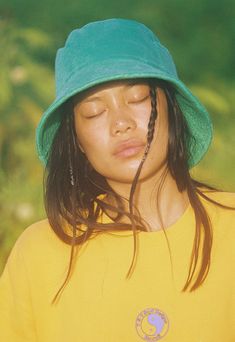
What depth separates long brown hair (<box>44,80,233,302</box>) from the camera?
1791 millimetres

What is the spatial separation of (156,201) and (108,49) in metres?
0.34

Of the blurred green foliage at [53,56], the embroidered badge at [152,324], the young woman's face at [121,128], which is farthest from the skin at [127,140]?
the blurred green foliage at [53,56]

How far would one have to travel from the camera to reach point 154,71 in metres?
1.73

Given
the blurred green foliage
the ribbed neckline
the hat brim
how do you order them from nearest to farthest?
the hat brim < the ribbed neckline < the blurred green foliage

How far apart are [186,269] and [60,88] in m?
0.46

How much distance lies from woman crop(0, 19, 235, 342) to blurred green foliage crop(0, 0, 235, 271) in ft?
4.09

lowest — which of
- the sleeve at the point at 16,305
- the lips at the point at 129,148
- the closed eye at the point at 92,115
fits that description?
the sleeve at the point at 16,305

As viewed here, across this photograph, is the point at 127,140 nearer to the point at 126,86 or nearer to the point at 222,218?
the point at 126,86

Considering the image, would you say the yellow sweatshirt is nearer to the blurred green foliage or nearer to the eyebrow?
the eyebrow

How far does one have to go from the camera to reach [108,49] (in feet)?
5.82

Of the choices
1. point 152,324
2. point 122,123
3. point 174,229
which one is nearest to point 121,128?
point 122,123

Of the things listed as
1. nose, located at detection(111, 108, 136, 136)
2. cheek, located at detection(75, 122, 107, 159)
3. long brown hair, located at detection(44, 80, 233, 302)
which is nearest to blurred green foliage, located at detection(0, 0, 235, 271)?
long brown hair, located at detection(44, 80, 233, 302)

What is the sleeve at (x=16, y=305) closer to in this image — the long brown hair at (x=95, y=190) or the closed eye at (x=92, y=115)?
the long brown hair at (x=95, y=190)

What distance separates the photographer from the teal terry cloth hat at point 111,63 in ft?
5.66
